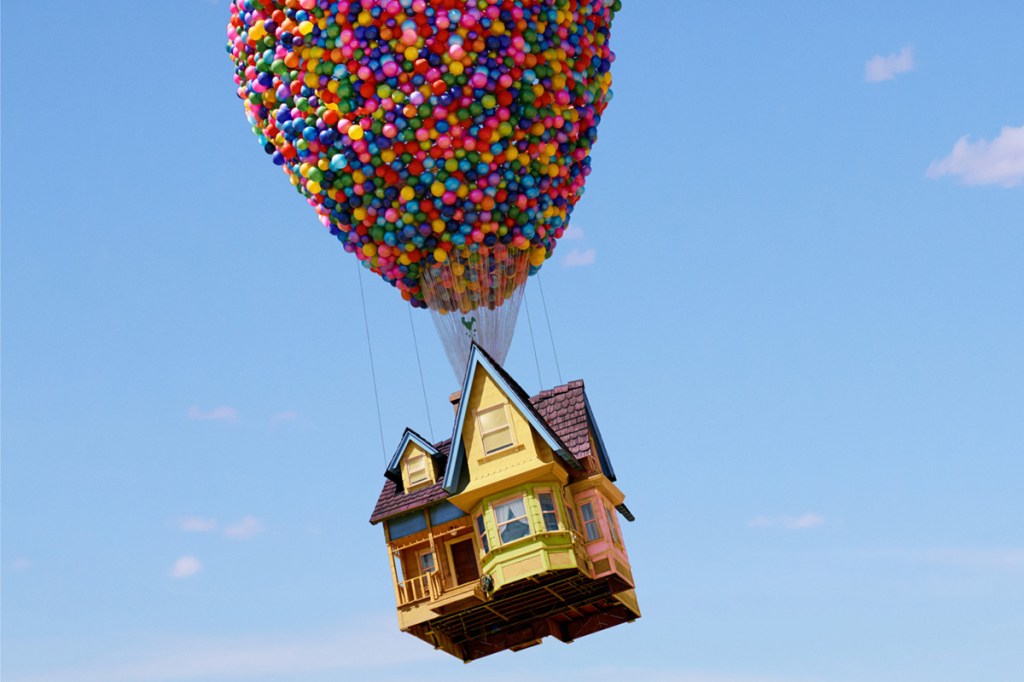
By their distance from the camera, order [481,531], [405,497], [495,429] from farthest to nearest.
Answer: [405,497] → [495,429] → [481,531]

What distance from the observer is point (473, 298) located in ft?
91.8

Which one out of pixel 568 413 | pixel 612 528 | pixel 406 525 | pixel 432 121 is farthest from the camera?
pixel 568 413

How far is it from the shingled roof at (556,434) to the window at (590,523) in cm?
85

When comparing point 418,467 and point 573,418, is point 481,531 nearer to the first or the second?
point 418,467

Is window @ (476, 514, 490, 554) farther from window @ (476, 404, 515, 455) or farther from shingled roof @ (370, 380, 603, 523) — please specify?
window @ (476, 404, 515, 455)

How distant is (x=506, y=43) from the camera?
2653cm

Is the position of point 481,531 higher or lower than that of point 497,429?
lower

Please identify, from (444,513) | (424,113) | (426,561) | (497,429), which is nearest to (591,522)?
(497,429)

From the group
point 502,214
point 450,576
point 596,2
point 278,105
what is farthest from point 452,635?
point 596,2

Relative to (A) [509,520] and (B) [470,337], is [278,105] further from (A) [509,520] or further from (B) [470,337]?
(A) [509,520]

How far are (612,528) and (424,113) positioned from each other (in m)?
7.78

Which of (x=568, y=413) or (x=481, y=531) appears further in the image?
(x=568, y=413)

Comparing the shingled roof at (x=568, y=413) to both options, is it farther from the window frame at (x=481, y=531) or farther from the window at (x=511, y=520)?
the window frame at (x=481, y=531)

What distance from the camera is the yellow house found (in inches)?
1014
